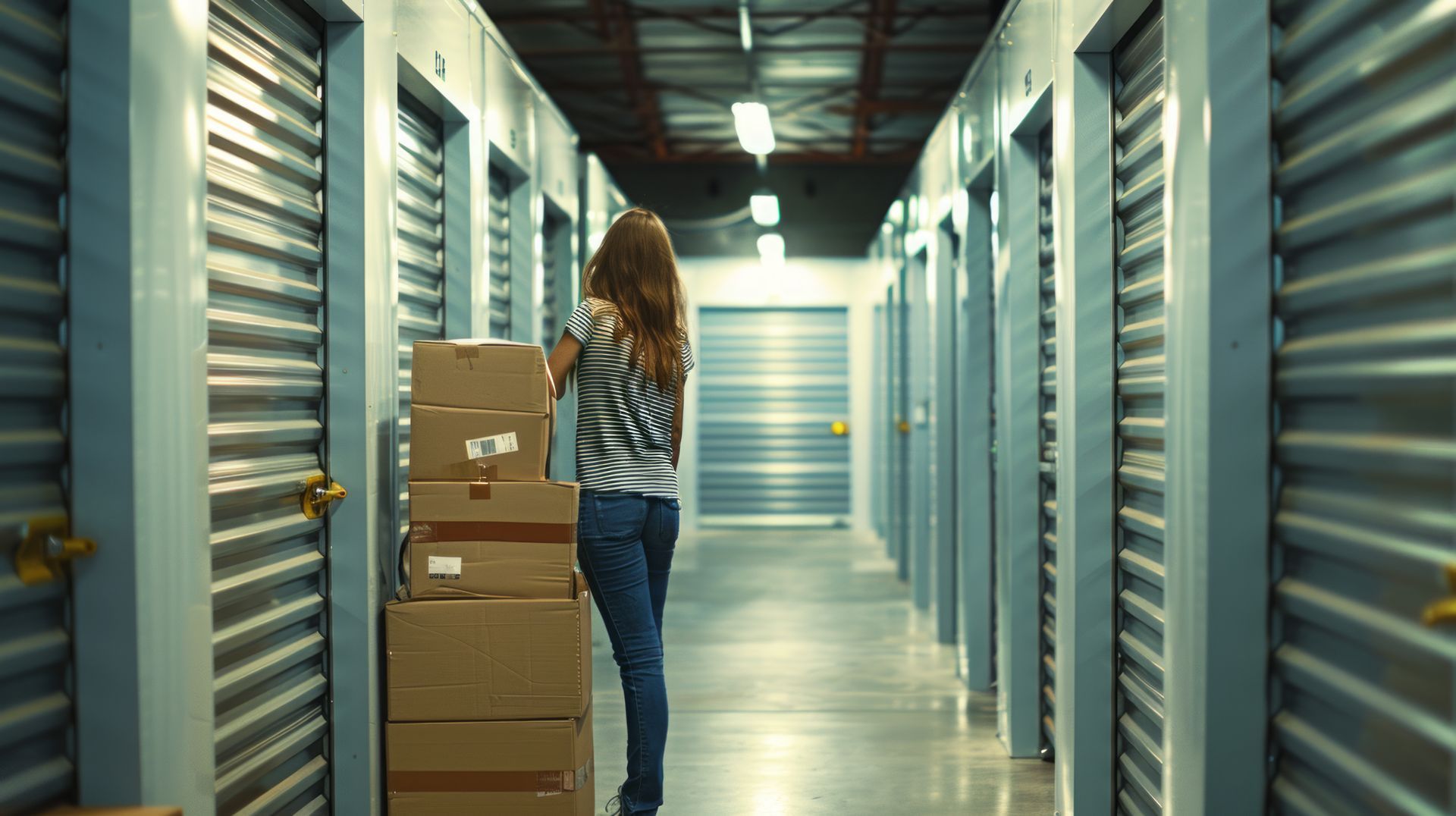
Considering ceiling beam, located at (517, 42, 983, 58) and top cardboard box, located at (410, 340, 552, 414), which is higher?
ceiling beam, located at (517, 42, 983, 58)

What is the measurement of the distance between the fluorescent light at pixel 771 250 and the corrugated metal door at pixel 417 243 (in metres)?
6.31

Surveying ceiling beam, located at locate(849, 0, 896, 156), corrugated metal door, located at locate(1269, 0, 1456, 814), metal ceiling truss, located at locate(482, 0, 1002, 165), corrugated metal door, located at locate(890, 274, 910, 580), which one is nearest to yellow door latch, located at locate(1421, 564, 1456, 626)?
corrugated metal door, located at locate(1269, 0, 1456, 814)

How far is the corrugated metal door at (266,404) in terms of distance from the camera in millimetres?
2270

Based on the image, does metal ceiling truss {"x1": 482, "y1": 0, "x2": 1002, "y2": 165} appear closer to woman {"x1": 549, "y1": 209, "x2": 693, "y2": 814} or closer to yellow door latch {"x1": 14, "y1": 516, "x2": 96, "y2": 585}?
woman {"x1": 549, "y1": 209, "x2": 693, "y2": 814}

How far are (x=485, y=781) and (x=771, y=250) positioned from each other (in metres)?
8.05

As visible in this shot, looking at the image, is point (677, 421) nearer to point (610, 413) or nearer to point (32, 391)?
point (610, 413)

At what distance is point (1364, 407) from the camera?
1.69m

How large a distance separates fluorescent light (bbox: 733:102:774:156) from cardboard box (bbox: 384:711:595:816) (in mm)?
3927

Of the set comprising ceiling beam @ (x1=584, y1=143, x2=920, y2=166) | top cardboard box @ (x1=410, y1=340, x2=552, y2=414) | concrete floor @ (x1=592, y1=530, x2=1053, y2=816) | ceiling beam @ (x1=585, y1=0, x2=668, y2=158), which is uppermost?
ceiling beam @ (x1=585, y1=0, x2=668, y2=158)

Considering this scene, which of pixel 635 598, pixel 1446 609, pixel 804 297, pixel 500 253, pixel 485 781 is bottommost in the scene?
pixel 485 781

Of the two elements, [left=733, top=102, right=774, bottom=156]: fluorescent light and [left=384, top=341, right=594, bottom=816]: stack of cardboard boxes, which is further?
[left=733, top=102, right=774, bottom=156]: fluorescent light

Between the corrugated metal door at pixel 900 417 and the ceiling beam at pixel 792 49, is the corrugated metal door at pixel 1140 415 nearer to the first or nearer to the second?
the corrugated metal door at pixel 900 417

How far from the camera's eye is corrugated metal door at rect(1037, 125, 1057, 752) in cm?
371

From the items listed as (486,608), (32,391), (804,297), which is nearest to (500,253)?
(486,608)
